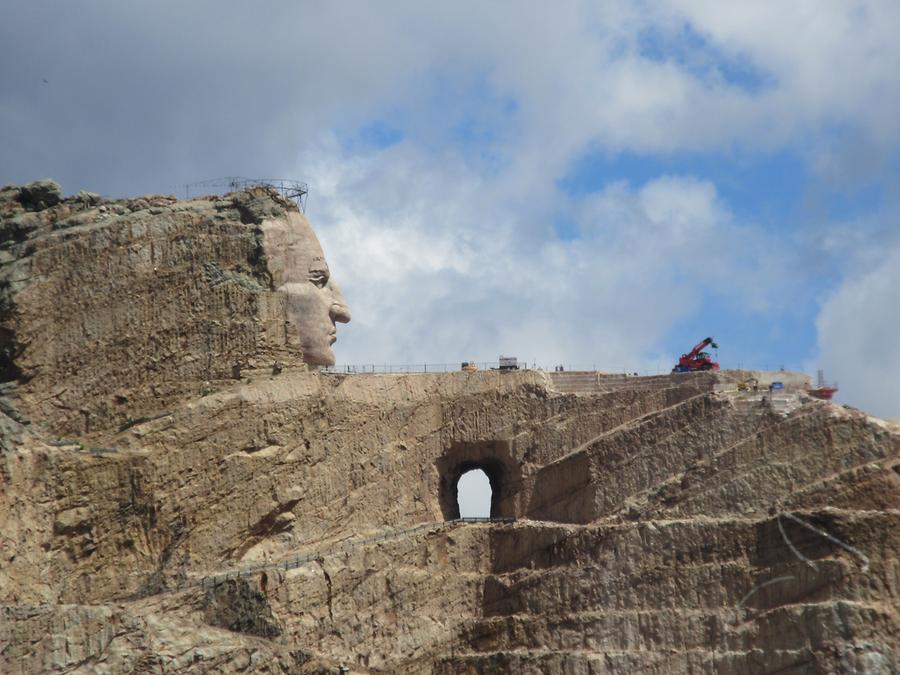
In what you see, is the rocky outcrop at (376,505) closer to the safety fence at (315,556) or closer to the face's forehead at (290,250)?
the safety fence at (315,556)

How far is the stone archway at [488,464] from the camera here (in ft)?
226

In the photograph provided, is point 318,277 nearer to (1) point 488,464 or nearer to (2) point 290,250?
(2) point 290,250

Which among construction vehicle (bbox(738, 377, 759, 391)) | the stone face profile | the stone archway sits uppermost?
the stone face profile

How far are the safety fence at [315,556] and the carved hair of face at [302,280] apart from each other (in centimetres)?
488

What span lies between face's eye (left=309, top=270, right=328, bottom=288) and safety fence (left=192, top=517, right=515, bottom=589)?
665cm

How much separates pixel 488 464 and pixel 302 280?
6814mm

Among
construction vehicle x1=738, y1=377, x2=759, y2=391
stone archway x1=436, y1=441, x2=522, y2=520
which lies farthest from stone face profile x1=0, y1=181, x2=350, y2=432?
construction vehicle x1=738, y1=377, x2=759, y2=391

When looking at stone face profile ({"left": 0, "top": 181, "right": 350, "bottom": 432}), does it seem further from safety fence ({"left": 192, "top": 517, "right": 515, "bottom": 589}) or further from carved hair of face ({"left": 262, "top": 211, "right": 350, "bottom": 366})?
safety fence ({"left": 192, "top": 517, "right": 515, "bottom": 589})

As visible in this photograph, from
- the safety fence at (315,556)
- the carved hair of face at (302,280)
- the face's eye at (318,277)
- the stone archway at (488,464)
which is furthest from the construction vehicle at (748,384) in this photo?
the face's eye at (318,277)

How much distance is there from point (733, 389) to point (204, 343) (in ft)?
43.2

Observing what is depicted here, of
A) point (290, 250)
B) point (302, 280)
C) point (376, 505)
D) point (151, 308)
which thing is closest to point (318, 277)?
point (302, 280)

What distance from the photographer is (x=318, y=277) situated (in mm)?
68750

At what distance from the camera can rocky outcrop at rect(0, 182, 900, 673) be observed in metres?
62.2

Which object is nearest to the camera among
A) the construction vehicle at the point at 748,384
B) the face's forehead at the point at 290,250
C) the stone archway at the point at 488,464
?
the construction vehicle at the point at 748,384
